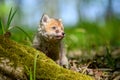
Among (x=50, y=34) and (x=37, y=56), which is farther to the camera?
(x=50, y=34)

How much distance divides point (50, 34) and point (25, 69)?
1.23m

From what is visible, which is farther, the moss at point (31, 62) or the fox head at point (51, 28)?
the fox head at point (51, 28)

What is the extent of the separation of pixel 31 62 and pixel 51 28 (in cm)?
130

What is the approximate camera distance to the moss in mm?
4371

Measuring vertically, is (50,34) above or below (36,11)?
below

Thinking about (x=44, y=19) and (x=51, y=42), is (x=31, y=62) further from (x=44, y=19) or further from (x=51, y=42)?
(x=44, y=19)

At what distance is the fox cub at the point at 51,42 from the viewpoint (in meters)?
5.47

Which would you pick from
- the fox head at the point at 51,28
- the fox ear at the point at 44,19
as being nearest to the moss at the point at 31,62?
the fox head at the point at 51,28

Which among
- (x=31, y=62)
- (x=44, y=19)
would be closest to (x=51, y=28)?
(x=44, y=19)

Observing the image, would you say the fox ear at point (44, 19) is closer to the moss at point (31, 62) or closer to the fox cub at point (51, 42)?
the fox cub at point (51, 42)

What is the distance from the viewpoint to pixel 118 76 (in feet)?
17.2

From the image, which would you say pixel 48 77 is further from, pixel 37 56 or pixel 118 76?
pixel 118 76

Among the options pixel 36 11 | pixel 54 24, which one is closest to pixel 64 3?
pixel 36 11

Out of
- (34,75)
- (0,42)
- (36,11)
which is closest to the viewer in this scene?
(34,75)
